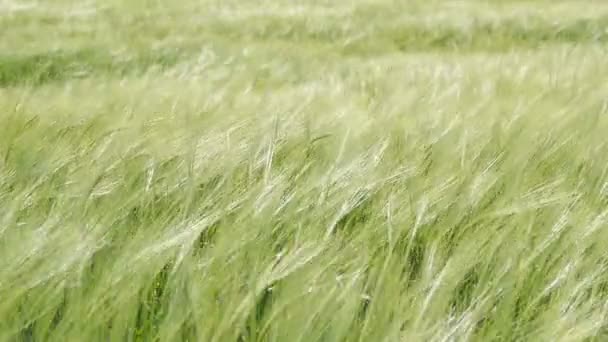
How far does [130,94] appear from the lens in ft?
6.48

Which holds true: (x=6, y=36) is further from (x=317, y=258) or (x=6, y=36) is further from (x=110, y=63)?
(x=317, y=258)

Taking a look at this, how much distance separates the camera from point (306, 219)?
88cm

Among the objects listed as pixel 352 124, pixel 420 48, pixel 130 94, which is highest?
pixel 352 124

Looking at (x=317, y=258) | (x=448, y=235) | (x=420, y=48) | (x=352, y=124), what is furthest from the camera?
(x=420, y=48)

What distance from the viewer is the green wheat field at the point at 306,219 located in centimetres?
68

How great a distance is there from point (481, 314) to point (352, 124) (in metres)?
0.72

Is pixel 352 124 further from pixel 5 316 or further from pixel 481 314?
pixel 5 316

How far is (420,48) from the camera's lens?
18.9 ft

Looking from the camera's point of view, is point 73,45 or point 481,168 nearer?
point 481,168

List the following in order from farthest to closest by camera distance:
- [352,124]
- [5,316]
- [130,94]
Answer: [130,94], [352,124], [5,316]

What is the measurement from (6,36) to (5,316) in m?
5.23

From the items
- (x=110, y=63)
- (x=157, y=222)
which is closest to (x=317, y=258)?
(x=157, y=222)

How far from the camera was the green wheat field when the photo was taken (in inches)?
26.7

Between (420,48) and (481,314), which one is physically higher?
(481,314)
